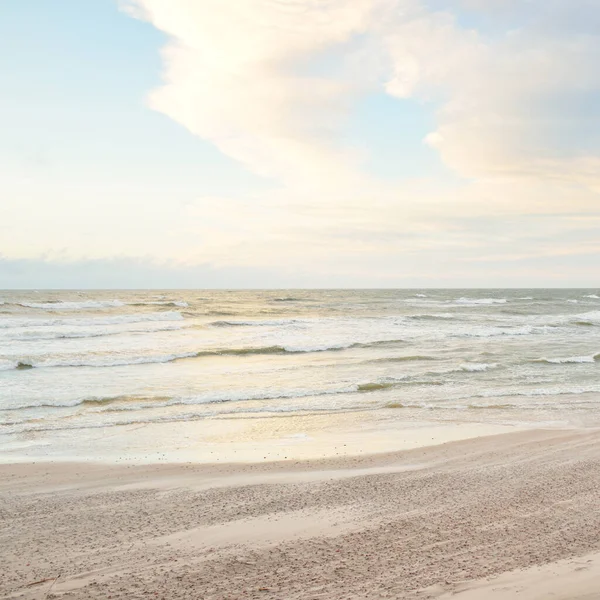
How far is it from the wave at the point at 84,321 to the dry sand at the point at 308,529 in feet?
98.6

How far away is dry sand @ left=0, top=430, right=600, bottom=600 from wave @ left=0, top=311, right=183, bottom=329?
3004 cm

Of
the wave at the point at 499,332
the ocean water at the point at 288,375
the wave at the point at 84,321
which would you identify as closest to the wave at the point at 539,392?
the ocean water at the point at 288,375

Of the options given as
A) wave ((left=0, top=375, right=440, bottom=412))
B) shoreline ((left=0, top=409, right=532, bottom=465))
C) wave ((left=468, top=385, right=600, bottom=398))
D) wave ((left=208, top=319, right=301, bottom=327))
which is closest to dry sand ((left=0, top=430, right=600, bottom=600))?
shoreline ((left=0, top=409, right=532, bottom=465))

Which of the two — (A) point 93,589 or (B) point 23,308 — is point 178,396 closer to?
(A) point 93,589

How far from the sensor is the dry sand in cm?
452

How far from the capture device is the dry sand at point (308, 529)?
452cm

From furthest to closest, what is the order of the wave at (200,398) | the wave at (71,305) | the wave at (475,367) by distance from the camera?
1. the wave at (71,305)
2. the wave at (475,367)
3. the wave at (200,398)

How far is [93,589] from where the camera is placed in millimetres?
4473

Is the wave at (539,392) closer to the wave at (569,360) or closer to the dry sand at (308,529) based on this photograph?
the wave at (569,360)

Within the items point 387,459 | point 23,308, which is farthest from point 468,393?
point 23,308

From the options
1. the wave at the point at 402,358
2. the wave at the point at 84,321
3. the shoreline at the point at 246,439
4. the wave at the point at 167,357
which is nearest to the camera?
the shoreline at the point at 246,439

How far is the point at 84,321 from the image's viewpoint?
3838 centimetres

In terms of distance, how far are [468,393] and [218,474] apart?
8.98 meters

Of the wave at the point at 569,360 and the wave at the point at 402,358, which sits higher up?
the wave at the point at 569,360
